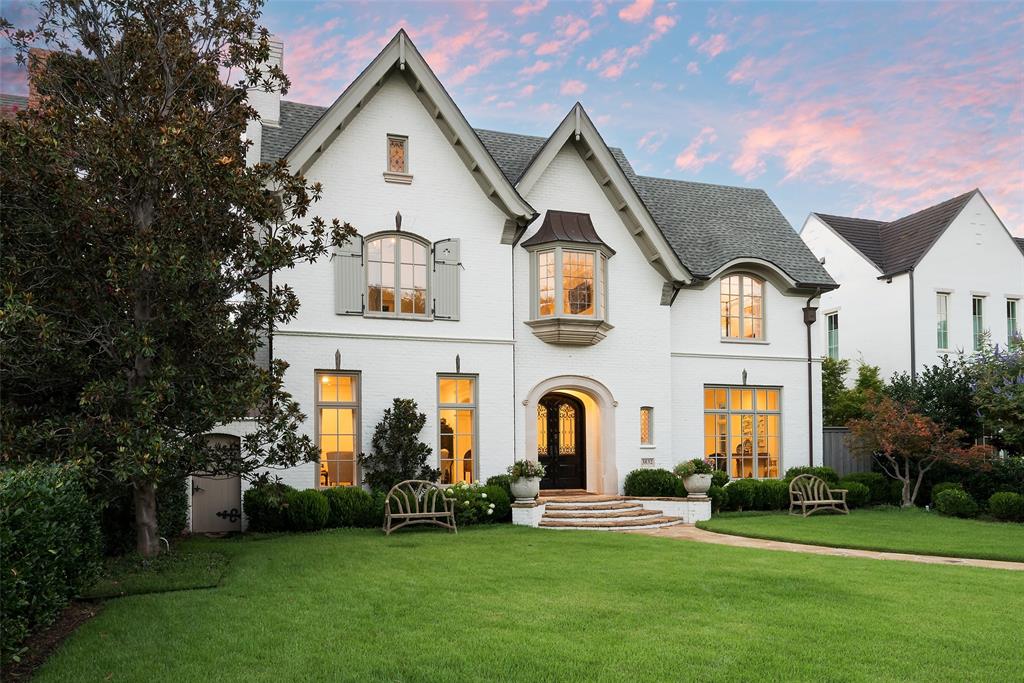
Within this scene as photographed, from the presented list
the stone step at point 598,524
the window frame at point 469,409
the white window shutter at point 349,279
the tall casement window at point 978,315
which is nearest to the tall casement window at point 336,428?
the white window shutter at point 349,279

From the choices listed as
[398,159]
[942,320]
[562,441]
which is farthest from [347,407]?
[942,320]

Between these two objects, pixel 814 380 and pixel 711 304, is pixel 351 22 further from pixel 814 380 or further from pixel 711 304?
pixel 814 380

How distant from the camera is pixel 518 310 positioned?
1898cm

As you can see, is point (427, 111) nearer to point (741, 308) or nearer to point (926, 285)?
point (741, 308)

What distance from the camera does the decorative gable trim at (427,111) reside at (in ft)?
55.1

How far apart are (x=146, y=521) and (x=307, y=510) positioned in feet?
14.4

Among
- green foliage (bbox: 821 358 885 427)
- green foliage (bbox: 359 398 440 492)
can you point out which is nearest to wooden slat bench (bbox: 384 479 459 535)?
green foliage (bbox: 359 398 440 492)

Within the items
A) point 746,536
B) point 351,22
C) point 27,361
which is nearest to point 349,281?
point 351,22

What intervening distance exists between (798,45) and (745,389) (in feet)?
30.2

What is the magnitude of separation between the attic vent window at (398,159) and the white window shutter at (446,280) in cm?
155

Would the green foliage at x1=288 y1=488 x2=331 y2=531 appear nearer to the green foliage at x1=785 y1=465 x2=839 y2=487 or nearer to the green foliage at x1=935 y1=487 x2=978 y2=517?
the green foliage at x1=785 y1=465 x2=839 y2=487

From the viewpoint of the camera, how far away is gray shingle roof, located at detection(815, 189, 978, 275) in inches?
A: 990

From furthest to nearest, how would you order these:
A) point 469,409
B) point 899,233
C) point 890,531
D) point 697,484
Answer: point 899,233
point 697,484
point 469,409
point 890,531

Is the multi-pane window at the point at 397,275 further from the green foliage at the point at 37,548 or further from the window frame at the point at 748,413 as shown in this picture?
the green foliage at the point at 37,548
